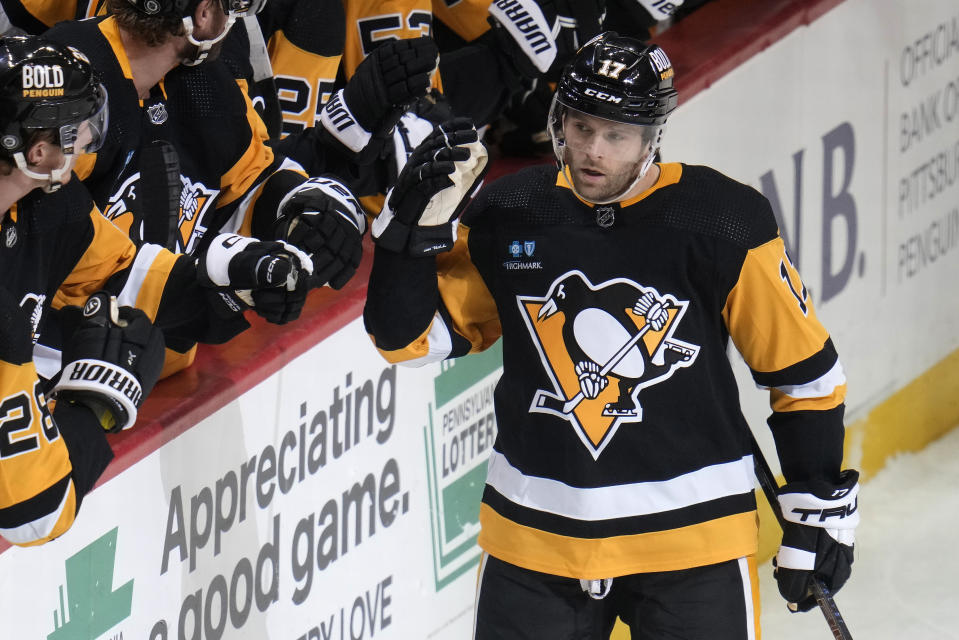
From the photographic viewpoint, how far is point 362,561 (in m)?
3.43

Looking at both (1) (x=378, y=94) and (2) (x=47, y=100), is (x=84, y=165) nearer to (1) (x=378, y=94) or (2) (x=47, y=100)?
(2) (x=47, y=100)

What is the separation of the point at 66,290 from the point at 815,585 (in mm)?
1316

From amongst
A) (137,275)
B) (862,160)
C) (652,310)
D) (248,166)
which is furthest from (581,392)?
(862,160)

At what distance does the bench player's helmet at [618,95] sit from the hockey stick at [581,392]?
0.68 feet

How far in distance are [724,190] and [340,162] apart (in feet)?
3.40

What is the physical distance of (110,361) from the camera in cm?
258

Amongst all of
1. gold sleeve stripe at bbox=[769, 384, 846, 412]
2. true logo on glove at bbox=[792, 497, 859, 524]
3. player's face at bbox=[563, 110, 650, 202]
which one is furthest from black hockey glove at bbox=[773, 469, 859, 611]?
player's face at bbox=[563, 110, 650, 202]

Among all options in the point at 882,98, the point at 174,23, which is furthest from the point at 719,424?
the point at 882,98

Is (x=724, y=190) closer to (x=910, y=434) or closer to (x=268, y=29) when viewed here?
(x=268, y=29)

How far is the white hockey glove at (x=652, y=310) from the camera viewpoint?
2.62 m

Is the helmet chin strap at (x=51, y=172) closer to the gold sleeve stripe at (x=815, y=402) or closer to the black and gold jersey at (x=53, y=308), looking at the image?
the black and gold jersey at (x=53, y=308)

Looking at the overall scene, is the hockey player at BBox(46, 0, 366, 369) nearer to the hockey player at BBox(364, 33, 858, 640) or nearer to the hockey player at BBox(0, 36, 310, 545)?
the hockey player at BBox(0, 36, 310, 545)

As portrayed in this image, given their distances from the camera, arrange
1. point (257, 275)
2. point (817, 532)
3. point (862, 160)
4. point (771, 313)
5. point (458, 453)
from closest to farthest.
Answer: point (771, 313) → point (817, 532) → point (257, 275) → point (458, 453) → point (862, 160)

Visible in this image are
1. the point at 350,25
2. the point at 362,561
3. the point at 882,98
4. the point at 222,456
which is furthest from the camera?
the point at 882,98
